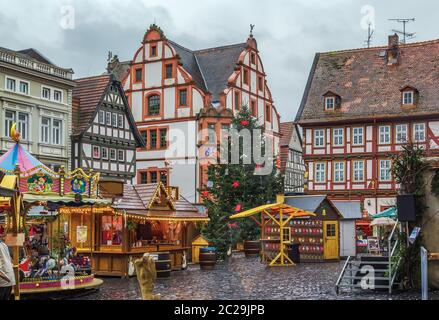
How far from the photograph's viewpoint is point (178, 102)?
49.0 metres

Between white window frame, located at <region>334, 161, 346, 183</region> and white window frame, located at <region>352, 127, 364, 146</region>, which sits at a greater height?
white window frame, located at <region>352, 127, 364, 146</region>

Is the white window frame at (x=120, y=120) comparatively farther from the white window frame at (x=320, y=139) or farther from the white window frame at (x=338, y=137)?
the white window frame at (x=338, y=137)

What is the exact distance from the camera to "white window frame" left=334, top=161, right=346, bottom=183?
45934 mm

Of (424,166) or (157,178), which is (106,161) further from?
(424,166)

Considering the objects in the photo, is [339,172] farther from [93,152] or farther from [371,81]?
[93,152]

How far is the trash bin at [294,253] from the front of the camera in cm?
2930

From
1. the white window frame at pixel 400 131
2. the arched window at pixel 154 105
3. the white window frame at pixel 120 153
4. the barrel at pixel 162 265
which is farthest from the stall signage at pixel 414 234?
the arched window at pixel 154 105

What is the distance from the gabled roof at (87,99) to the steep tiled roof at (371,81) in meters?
12.7

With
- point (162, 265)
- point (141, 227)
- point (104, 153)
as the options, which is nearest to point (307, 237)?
point (141, 227)

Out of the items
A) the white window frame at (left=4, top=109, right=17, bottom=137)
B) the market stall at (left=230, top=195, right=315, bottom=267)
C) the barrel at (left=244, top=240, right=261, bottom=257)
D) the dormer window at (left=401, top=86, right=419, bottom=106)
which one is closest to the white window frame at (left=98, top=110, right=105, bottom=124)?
the white window frame at (left=4, top=109, right=17, bottom=137)

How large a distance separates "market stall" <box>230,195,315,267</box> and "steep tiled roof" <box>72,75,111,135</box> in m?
14.1

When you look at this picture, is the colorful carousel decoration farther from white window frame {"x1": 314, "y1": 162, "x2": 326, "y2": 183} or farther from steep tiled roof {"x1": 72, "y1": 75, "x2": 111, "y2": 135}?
white window frame {"x1": 314, "y1": 162, "x2": 326, "y2": 183}

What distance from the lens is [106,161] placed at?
140 ft
